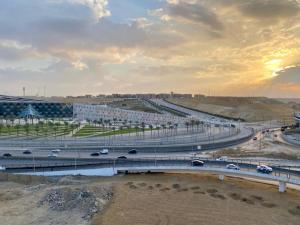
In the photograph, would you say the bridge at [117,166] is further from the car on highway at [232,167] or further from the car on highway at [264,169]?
the car on highway at [264,169]

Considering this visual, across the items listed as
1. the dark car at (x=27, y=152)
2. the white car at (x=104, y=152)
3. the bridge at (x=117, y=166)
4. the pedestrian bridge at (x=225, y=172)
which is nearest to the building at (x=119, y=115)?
the white car at (x=104, y=152)

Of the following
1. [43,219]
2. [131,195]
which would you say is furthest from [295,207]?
[43,219]

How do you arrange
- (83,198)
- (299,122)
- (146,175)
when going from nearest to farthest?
(83,198), (146,175), (299,122)

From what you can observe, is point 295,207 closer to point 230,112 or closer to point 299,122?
point 299,122

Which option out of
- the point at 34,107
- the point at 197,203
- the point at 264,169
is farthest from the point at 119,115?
the point at 197,203

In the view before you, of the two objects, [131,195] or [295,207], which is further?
[131,195]

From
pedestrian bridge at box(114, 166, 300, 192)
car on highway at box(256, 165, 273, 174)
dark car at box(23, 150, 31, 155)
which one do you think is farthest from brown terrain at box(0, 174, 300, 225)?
dark car at box(23, 150, 31, 155)

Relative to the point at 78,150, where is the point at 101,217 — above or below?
below

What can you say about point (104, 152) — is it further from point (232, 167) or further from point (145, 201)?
point (232, 167)
